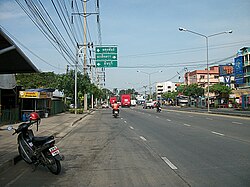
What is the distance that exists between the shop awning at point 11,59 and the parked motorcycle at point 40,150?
6.08 ft

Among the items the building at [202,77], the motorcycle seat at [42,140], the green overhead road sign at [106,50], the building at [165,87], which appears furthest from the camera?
the building at [165,87]

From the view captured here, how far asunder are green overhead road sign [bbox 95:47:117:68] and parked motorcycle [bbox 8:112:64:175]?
3026 centimetres

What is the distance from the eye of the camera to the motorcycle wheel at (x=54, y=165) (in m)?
8.01

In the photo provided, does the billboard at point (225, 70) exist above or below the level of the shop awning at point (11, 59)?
above

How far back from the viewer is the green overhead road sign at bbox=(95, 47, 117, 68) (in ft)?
127

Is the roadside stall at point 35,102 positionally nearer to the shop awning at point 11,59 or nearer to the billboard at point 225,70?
the shop awning at point 11,59

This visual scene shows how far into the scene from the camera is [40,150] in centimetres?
812

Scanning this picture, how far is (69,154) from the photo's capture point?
11195 millimetres

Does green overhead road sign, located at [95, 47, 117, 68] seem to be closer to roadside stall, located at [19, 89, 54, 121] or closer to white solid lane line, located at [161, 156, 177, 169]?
roadside stall, located at [19, 89, 54, 121]

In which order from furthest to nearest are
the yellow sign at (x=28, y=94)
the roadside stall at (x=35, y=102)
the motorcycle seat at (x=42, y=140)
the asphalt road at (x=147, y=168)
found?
the roadside stall at (x=35, y=102), the yellow sign at (x=28, y=94), the motorcycle seat at (x=42, y=140), the asphalt road at (x=147, y=168)

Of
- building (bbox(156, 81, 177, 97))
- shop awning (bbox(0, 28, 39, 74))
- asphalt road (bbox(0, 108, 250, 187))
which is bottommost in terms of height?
asphalt road (bbox(0, 108, 250, 187))

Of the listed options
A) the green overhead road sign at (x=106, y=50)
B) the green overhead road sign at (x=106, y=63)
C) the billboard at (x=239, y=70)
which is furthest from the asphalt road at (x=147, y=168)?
the billboard at (x=239, y=70)

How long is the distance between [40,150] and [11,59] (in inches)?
106

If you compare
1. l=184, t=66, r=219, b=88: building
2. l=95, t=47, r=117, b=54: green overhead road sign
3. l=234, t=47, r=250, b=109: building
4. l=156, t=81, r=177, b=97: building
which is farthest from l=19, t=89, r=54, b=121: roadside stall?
l=156, t=81, r=177, b=97: building
